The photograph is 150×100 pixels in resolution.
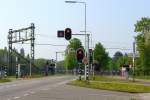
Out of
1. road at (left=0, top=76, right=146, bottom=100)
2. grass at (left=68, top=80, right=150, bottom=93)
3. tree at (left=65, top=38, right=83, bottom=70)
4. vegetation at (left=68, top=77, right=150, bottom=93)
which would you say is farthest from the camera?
tree at (left=65, top=38, right=83, bottom=70)

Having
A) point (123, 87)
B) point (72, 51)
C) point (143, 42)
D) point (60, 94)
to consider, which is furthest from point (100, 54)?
point (60, 94)

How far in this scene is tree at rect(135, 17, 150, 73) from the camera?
101 metres

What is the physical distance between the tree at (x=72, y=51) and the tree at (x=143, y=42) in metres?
27.7

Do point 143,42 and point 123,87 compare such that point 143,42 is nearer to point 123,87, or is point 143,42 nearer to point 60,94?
point 123,87

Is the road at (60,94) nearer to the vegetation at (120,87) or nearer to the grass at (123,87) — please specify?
the grass at (123,87)

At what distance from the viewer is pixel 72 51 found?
13600 centimetres

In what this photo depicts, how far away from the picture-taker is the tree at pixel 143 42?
101213 mm

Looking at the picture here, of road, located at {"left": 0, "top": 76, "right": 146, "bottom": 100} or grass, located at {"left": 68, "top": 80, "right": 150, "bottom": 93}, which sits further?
grass, located at {"left": 68, "top": 80, "right": 150, "bottom": 93}

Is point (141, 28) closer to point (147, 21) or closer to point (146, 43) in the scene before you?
point (147, 21)

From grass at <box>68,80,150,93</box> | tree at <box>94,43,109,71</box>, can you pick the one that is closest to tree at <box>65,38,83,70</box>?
tree at <box>94,43,109,71</box>

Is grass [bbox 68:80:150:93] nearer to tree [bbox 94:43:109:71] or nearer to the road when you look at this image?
the road

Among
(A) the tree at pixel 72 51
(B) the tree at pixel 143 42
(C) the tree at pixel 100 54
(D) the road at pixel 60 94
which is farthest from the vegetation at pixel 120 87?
(C) the tree at pixel 100 54

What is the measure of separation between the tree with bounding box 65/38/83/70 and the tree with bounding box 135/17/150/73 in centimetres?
2769

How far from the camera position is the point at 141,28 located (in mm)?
110938
